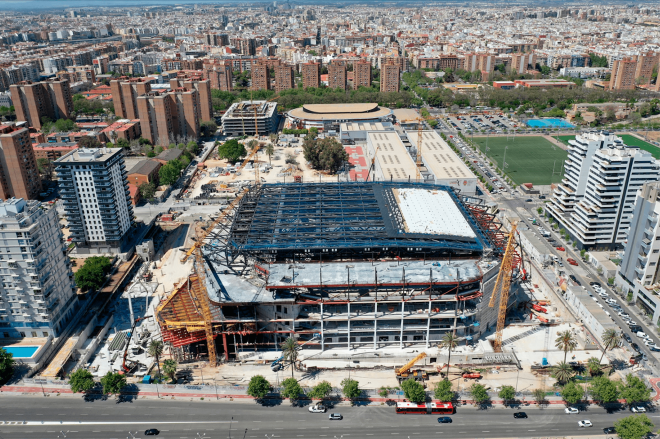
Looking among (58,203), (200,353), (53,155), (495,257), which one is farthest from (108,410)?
(53,155)

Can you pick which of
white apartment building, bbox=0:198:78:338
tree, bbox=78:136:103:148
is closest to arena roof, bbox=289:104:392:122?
tree, bbox=78:136:103:148

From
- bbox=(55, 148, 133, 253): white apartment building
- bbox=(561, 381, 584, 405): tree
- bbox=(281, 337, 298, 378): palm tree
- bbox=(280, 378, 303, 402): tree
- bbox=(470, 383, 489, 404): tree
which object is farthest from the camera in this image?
bbox=(55, 148, 133, 253): white apartment building

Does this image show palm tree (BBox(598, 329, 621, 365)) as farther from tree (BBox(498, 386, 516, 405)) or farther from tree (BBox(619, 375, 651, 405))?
tree (BBox(498, 386, 516, 405))

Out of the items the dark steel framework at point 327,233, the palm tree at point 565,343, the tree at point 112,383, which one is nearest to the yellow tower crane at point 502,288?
the dark steel framework at point 327,233

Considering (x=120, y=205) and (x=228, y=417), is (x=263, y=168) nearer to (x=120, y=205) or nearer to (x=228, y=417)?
(x=120, y=205)

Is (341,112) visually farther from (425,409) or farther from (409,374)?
(425,409)

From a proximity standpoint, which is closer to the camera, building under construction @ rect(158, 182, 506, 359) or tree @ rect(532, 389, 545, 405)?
tree @ rect(532, 389, 545, 405)

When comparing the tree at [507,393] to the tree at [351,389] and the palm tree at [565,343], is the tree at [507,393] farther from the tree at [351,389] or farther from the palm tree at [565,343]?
the tree at [351,389]
